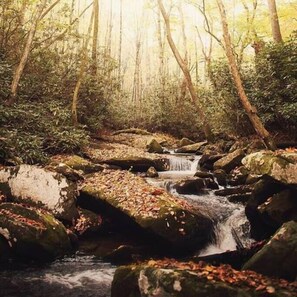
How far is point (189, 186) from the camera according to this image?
36.0 ft

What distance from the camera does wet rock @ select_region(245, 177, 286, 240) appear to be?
326 inches

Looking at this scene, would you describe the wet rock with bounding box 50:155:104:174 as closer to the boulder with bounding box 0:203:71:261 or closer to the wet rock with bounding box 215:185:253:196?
the boulder with bounding box 0:203:71:261

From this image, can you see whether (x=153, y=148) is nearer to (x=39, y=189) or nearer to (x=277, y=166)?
Result: (x=39, y=189)

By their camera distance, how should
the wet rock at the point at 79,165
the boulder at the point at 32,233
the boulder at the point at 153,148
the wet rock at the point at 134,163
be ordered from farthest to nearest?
the boulder at the point at 153,148 < the wet rock at the point at 134,163 < the wet rock at the point at 79,165 < the boulder at the point at 32,233

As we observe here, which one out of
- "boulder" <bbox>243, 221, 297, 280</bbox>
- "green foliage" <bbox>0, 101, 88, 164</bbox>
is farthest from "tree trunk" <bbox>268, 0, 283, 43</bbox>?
"boulder" <bbox>243, 221, 297, 280</bbox>

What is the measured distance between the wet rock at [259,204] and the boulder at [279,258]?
3.23 metres

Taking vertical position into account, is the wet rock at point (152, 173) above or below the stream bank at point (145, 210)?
above

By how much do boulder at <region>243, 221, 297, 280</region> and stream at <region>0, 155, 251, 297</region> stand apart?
272 cm

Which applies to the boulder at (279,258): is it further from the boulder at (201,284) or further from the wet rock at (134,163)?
the wet rock at (134,163)

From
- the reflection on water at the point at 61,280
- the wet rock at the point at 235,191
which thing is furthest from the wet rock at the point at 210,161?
the reflection on water at the point at 61,280

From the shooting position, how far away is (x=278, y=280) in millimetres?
4441

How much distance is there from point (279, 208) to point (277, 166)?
1069 millimetres

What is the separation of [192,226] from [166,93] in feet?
55.7

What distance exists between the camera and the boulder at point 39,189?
8.32 metres
